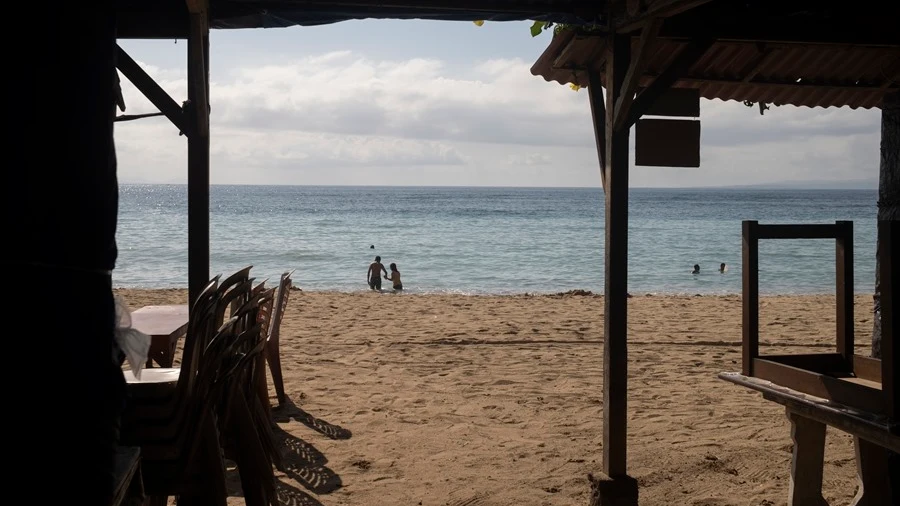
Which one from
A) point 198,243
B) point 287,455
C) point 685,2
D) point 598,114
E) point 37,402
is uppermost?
point 685,2

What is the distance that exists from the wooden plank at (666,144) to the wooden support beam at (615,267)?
0.46ft

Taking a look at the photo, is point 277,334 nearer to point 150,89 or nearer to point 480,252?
point 150,89

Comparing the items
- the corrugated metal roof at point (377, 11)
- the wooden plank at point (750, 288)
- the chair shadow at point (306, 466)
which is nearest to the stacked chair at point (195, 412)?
the chair shadow at point (306, 466)

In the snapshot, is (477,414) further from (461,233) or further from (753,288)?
(461,233)

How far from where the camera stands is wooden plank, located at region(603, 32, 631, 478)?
3.88 metres

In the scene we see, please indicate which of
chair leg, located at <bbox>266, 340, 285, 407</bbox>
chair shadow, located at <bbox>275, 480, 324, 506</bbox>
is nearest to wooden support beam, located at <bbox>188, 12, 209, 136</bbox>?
chair shadow, located at <bbox>275, 480, 324, 506</bbox>

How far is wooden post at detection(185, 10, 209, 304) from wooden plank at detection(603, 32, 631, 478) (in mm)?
1843

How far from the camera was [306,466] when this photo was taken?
4594 mm

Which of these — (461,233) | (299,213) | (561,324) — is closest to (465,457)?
(561,324)

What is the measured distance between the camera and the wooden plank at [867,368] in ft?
11.1

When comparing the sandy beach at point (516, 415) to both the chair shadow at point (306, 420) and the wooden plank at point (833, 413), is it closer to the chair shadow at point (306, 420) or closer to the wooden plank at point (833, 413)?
the chair shadow at point (306, 420)

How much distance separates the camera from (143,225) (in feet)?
141

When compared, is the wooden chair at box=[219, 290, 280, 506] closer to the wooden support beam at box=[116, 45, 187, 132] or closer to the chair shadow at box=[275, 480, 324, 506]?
the chair shadow at box=[275, 480, 324, 506]

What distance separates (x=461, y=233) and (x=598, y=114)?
114 feet
